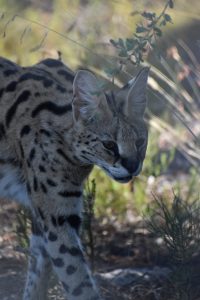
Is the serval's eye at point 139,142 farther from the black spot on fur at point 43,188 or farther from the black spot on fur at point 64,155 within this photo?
the black spot on fur at point 43,188

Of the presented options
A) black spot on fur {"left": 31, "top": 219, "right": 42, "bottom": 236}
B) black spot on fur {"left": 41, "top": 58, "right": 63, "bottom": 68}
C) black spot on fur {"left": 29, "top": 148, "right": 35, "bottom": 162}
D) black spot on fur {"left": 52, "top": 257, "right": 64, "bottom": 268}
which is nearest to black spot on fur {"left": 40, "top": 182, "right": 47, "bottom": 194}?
black spot on fur {"left": 29, "top": 148, "right": 35, "bottom": 162}

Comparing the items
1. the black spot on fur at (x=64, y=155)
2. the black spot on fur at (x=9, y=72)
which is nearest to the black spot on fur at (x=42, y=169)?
the black spot on fur at (x=64, y=155)

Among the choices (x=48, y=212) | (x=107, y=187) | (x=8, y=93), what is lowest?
(x=107, y=187)

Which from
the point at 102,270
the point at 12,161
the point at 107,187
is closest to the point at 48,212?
the point at 12,161

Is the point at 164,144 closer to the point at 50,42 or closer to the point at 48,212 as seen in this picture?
the point at 50,42

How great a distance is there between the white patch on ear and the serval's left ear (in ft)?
0.66

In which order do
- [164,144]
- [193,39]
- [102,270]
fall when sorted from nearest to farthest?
[102,270], [164,144], [193,39]

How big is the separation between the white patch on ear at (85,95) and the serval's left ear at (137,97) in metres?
0.20

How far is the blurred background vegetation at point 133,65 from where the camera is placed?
7805 mm

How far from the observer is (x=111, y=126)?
18.9 ft

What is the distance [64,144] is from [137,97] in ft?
1.83

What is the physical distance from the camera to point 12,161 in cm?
627

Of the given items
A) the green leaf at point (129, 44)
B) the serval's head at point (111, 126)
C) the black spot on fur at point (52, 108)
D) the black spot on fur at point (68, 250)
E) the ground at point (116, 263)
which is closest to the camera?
the green leaf at point (129, 44)

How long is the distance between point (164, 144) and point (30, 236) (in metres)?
3.29
